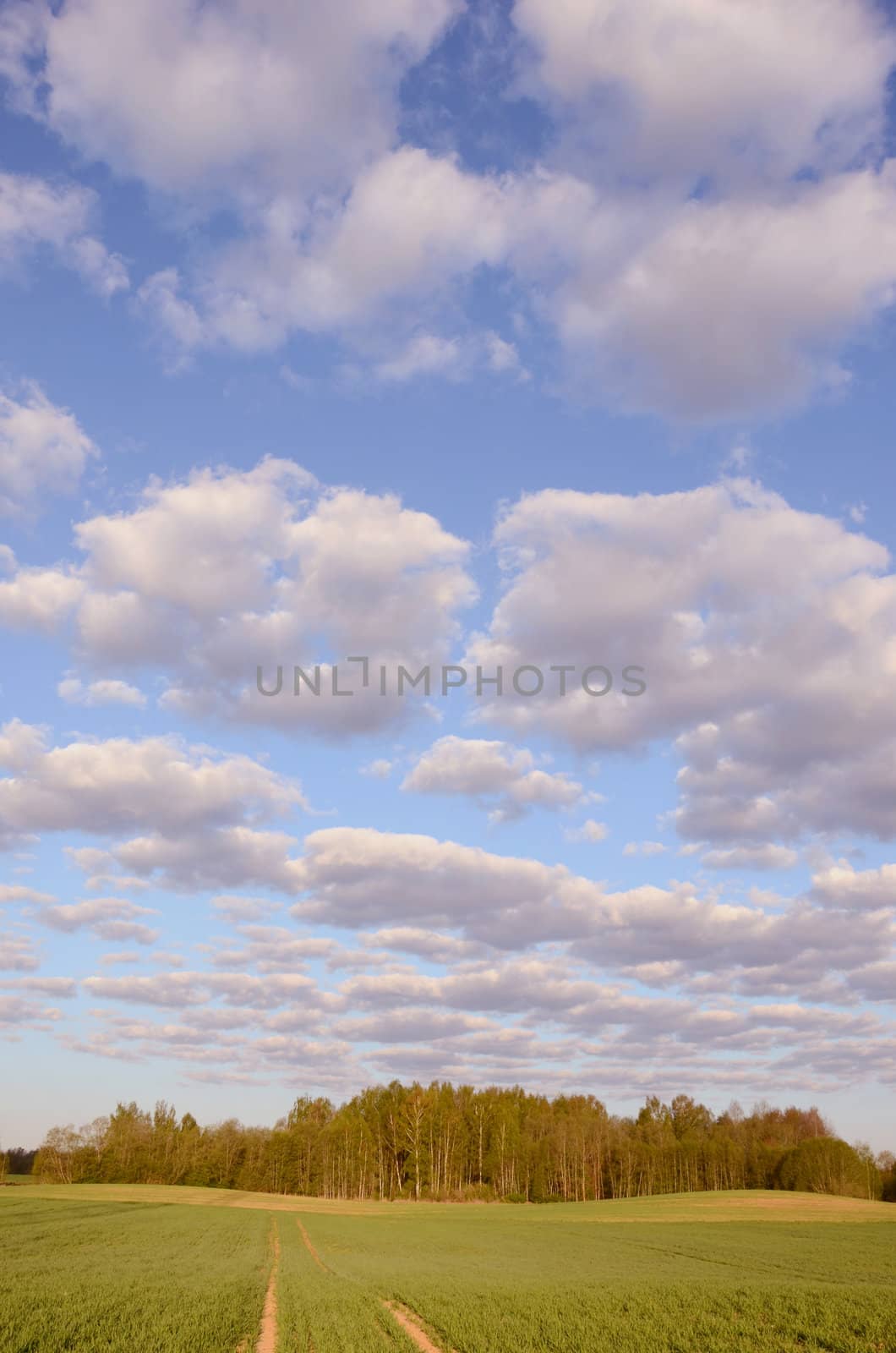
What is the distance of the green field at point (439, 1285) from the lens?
58.0ft

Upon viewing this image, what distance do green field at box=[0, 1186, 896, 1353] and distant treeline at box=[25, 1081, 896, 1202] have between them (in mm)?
84492

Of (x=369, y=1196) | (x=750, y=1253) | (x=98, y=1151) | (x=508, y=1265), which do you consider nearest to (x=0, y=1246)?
(x=508, y=1265)

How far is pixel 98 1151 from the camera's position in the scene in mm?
142125

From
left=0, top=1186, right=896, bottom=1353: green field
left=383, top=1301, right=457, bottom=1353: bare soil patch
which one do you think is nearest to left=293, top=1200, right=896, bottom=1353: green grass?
left=0, top=1186, right=896, bottom=1353: green field

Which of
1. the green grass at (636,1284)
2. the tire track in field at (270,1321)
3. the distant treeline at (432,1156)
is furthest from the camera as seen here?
the distant treeline at (432,1156)

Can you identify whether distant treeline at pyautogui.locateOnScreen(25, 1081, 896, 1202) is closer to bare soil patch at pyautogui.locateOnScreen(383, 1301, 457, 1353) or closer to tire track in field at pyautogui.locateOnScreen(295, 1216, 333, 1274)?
tire track in field at pyautogui.locateOnScreen(295, 1216, 333, 1274)

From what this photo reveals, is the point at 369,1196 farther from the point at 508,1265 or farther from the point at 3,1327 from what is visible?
the point at 3,1327

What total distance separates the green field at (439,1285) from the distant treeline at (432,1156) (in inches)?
3326

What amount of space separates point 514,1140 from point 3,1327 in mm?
149511

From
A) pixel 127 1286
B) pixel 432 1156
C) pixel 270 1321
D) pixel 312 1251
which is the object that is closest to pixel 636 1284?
pixel 270 1321

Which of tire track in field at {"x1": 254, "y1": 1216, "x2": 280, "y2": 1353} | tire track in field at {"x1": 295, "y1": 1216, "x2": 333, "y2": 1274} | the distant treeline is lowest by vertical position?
the distant treeline

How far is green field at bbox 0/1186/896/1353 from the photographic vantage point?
17688 millimetres

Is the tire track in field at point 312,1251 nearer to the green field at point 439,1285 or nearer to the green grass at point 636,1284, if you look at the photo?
the green field at point 439,1285

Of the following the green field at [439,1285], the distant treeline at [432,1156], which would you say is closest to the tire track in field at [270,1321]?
the green field at [439,1285]
